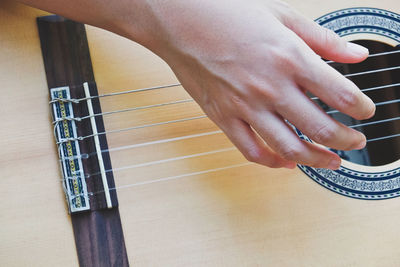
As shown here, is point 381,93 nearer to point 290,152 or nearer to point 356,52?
point 356,52

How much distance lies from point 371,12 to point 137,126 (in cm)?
69

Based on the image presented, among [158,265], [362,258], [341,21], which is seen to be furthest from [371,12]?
[158,265]

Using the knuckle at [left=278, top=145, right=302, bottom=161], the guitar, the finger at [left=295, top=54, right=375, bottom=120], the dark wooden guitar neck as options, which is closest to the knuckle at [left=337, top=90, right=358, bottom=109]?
the finger at [left=295, top=54, right=375, bottom=120]

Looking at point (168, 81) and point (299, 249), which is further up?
point (168, 81)

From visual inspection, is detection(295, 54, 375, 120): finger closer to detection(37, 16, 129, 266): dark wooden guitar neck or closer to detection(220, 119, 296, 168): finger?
detection(220, 119, 296, 168): finger

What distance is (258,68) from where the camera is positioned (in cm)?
72

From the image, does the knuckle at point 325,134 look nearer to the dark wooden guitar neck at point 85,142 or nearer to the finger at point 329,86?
the finger at point 329,86

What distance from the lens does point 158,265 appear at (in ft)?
2.90

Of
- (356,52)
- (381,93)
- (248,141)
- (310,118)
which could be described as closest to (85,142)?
(248,141)

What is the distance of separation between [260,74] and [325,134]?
158mm

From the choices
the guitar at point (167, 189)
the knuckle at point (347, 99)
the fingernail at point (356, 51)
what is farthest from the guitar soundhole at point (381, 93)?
the knuckle at point (347, 99)

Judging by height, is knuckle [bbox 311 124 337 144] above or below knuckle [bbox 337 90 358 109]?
below

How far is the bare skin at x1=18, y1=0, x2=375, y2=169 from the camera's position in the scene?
0.71 m

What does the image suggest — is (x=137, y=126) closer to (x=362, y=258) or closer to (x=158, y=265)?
(x=158, y=265)
